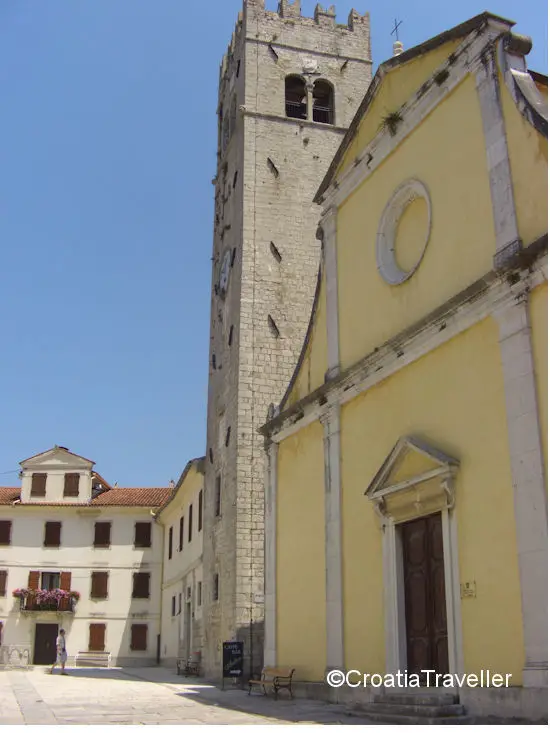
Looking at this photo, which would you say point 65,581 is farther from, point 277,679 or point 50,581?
point 277,679

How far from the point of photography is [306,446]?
14.1 meters

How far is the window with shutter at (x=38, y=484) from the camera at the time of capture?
123ft

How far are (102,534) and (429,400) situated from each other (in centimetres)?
2916

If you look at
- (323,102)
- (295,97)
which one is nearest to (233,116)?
(295,97)

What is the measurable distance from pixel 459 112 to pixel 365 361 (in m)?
3.82

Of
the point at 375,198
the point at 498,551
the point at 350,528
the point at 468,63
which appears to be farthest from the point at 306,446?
the point at 468,63

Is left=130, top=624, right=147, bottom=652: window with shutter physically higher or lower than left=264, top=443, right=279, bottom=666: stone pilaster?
lower

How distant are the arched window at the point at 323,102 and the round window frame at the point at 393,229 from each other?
1467 cm

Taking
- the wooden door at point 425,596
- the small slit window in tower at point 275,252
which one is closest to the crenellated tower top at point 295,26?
the small slit window in tower at point 275,252

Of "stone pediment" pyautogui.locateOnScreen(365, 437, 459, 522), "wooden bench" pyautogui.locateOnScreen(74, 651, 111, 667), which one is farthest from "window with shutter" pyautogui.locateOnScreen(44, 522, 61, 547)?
"stone pediment" pyautogui.locateOnScreen(365, 437, 459, 522)

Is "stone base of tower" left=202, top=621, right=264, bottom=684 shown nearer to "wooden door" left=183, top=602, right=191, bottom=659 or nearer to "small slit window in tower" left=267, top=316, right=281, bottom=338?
"wooden door" left=183, top=602, right=191, bottom=659

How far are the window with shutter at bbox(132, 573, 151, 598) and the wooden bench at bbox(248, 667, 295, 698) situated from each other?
23.4 meters

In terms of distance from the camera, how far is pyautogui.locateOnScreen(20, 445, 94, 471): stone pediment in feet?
125

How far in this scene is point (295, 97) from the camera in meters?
26.4
